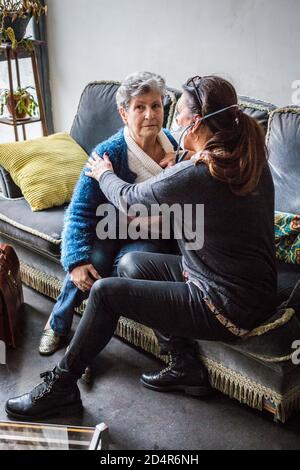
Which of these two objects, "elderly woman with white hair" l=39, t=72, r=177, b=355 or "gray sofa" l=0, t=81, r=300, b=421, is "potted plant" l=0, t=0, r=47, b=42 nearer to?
"gray sofa" l=0, t=81, r=300, b=421

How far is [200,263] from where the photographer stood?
186 cm

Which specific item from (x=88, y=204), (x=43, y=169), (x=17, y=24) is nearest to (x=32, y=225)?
(x=43, y=169)

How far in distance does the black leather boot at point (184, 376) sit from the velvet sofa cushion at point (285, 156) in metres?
0.66

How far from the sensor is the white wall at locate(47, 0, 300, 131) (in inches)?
111

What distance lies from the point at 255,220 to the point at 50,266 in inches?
45.4

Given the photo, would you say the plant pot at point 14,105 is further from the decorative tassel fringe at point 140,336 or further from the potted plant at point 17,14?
the decorative tassel fringe at point 140,336

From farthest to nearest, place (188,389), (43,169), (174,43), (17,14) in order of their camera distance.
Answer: (17,14) < (174,43) < (43,169) < (188,389)

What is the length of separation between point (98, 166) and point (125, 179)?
134 millimetres

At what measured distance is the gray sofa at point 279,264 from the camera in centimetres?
185

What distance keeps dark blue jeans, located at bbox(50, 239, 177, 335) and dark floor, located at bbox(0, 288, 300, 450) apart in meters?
0.20

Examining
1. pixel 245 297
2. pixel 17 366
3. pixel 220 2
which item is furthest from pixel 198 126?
pixel 220 2

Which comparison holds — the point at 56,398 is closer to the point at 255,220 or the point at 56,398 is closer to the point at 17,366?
the point at 17,366

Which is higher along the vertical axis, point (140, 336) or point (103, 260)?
point (103, 260)

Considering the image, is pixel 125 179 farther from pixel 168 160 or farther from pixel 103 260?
pixel 103 260
